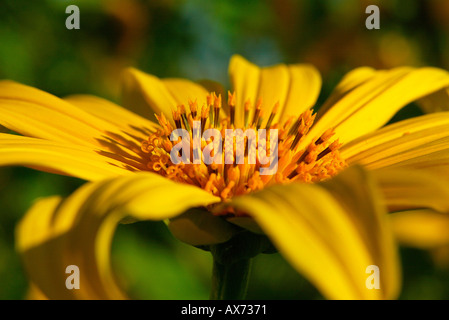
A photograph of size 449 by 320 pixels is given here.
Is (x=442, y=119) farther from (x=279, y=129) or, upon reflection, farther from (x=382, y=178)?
(x=382, y=178)

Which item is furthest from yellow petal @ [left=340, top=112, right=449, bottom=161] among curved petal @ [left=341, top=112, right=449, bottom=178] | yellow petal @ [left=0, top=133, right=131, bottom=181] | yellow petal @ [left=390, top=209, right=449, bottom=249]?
yellow petal @ [left=0, top=133, right=131, bottom=181]

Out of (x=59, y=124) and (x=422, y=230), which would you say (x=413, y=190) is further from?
(x=422, y=230)

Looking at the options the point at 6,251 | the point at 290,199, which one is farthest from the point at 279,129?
the point at 6,251

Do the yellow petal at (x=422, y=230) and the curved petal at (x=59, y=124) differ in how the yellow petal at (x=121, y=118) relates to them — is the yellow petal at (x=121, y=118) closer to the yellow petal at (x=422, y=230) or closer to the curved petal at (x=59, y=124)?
the curved petal at (x=59, y=124)

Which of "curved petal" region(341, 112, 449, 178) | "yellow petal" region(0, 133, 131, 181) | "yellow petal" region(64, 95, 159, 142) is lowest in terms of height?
"yellow petal" region(0, 133, 131, 181)

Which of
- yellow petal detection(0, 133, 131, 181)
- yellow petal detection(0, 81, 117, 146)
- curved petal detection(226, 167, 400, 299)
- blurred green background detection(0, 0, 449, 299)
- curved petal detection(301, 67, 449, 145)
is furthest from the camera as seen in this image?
blurred green background detection(0, 0, 449, 299)

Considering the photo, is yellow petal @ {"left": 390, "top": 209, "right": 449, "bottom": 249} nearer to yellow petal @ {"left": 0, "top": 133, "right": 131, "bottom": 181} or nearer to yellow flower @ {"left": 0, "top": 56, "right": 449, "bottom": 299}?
yellow flower @ {"left": 0, "top": 56, "right": 449, "bottom": 299}

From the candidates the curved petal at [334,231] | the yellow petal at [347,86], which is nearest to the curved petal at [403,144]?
the yellow petal at [347,86]
